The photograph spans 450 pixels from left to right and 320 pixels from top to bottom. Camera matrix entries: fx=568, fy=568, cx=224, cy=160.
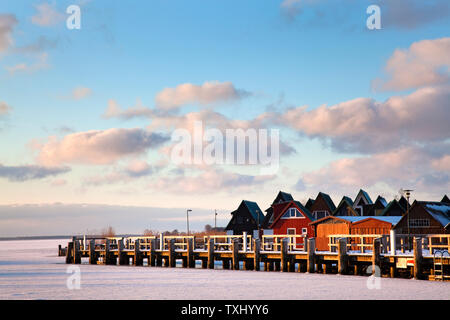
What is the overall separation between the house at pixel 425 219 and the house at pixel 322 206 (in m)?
20.3

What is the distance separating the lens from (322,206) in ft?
259

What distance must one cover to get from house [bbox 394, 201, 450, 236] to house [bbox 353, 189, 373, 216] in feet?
77.1

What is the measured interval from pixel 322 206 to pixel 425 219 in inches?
920

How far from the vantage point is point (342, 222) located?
57.2 metres

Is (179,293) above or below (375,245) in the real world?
below

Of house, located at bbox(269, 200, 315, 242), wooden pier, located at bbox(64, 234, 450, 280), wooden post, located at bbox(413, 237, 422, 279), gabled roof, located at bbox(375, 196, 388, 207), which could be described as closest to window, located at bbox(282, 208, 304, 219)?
house, located at bbox(269, 200, 315, 242)

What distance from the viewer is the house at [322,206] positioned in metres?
77.6

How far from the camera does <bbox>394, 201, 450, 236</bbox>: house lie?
55.3m
